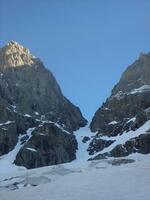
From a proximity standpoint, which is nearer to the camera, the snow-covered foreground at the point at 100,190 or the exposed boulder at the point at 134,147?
the snow-covered foreground at the point at 100,190

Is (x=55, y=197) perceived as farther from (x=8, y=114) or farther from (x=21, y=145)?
(x=8, y=114)

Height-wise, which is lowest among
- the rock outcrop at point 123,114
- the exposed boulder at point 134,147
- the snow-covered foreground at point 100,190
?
the snow-covered foreground at point 100,190

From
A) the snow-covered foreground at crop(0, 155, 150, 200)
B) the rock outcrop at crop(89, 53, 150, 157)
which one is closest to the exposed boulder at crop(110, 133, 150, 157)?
the rock outcrop at crop(89, 53, 150, 157)

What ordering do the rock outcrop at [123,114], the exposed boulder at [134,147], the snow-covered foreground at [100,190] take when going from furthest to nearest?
the rock outcrop at [123,114] < the exposed boulder at [134,147] < the snow-covered foreground at [100,190]

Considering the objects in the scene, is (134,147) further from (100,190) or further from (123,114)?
(100,190)

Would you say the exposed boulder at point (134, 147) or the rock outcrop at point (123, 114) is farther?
the rock outcrop at point (123, 114)

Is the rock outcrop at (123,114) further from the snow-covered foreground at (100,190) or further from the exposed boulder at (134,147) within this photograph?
the snow-covered foreground at (100,190)

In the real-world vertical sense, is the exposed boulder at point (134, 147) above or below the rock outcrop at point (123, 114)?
below

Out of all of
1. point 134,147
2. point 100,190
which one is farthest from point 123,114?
point 100,190

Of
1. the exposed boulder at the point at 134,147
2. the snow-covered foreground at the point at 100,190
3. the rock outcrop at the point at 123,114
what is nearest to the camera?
the snow-covered foreground at the point at 100,190

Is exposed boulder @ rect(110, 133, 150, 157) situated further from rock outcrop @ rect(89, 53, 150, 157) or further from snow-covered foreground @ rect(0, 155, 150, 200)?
snow-covered foreground @ rect(0, 155, 150, 200)

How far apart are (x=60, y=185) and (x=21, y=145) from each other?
131154mm

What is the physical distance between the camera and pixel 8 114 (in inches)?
6973

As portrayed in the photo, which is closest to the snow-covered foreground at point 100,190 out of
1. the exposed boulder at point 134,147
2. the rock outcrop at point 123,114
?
the exposed boulder at point 134,147
